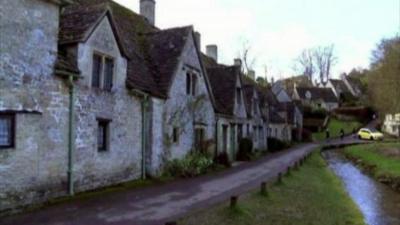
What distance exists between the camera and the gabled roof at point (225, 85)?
33.4m

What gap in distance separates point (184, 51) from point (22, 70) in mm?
11917

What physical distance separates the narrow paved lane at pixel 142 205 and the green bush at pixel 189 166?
49.3 inches

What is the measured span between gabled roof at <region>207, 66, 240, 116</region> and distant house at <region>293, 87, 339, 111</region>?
7212cm

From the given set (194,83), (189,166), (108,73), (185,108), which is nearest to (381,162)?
(194,83)

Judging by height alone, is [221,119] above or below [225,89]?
below

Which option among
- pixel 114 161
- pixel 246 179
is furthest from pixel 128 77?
pixel 246 179

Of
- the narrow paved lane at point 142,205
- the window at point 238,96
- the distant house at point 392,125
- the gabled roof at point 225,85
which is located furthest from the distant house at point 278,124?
the narrow paved lane at point 142,205

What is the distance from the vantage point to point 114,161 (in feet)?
57.6

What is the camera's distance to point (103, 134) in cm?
1722

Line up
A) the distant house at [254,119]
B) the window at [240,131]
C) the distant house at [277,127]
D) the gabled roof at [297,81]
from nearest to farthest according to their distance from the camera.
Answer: the window at [240,131] < the distant house at [254,119] < the distant house at [277,127] < the gabled roof at [297,81]

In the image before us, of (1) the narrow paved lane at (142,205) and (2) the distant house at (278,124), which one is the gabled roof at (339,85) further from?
(1) the narrow paved lane at (142,205)

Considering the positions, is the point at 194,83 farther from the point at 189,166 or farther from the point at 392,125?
the point at 392,125

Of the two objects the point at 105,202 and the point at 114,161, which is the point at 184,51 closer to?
the point at 114,161

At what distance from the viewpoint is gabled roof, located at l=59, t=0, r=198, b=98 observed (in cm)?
1612
